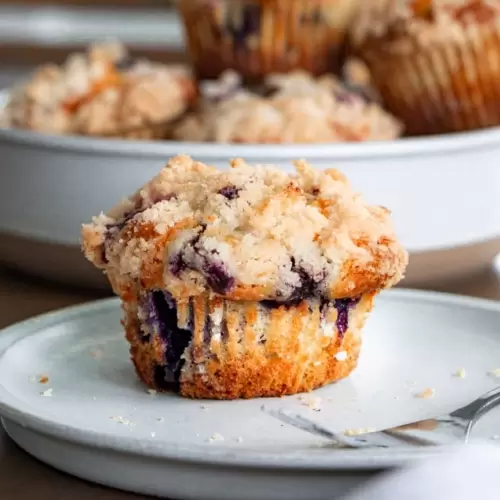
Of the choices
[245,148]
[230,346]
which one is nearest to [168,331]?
[230,346]

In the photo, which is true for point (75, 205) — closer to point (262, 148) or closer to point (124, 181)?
point (124, 181)

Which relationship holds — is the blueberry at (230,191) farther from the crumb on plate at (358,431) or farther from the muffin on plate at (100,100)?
the muffin on plate at (100,100)

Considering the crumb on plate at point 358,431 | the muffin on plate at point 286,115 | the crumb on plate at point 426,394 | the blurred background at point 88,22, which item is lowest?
the blurred background at point 88,22

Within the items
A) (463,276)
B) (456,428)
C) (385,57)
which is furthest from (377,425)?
(385,57)

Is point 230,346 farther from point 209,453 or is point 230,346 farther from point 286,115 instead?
point 286,115

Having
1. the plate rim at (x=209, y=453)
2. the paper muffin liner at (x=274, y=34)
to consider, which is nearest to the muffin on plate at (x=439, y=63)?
the paper muffin liner at (x=274, y=34)

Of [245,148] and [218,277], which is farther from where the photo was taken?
[245,148]

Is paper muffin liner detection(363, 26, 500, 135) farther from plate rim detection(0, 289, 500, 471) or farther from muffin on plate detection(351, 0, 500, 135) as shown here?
plate rim detection(0, 289, 500, 471)
